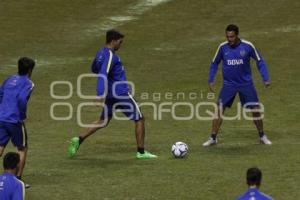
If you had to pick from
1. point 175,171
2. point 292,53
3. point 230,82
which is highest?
point 292,53

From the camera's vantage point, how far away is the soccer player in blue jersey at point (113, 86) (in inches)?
711

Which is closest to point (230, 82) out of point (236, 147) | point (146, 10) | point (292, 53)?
point (236, 147)

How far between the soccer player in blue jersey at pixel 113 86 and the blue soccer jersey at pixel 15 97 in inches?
101

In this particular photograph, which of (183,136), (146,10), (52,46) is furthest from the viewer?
(146,10)

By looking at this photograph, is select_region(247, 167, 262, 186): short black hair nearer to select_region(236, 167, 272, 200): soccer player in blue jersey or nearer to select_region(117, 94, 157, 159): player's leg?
select_region(236, 167, 272, 200): soccer player in blue jersey

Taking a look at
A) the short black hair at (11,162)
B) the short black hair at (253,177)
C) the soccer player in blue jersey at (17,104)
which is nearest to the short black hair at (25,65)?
the soccer player in blue jersey at (17,104)

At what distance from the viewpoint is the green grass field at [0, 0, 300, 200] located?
16.5 metres

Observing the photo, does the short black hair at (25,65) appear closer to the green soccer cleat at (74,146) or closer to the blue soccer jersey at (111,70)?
the blue soccer jersey at (111,70)

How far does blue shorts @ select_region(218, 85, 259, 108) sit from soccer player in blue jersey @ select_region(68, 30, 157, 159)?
7.84 ft

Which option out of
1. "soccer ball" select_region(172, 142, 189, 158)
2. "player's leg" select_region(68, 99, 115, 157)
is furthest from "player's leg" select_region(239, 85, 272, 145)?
"player's leg" select_region(68, 99, 115, 157)

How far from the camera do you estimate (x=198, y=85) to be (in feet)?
98.3

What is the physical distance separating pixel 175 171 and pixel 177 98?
1086 cm

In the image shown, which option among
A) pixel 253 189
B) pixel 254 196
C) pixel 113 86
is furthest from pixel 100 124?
pixel 254 196

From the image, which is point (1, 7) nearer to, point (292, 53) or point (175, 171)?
point (292, 53)
